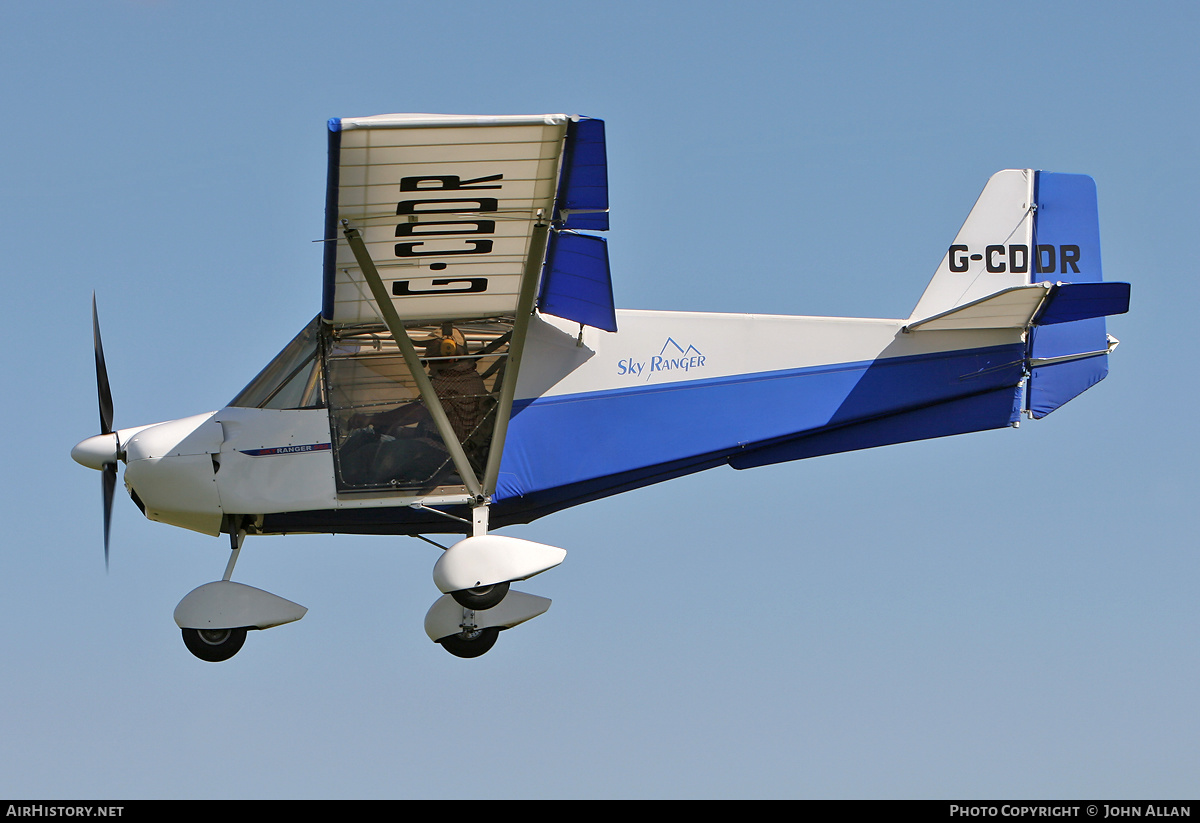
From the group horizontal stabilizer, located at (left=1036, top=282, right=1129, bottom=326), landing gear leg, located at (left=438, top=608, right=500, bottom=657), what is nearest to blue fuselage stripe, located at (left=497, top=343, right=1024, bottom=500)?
horizontal stabilizer, located at (left=1036, top=282, right=1129, bottom=326)

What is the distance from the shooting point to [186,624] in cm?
1080

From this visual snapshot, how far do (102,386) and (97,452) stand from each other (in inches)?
24.0

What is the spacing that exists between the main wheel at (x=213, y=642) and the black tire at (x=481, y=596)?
1830 millimetres

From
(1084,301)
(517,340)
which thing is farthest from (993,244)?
(517,340)

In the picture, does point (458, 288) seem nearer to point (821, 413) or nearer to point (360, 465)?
point (360, 465)

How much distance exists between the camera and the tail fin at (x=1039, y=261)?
12094 mm

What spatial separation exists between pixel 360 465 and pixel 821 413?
3.62 meters

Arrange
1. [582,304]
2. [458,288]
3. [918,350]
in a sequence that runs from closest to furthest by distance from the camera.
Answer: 1. [458,288]
2. [582,304]
3. [918,350]

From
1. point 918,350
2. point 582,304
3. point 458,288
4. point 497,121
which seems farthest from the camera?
point 918,350

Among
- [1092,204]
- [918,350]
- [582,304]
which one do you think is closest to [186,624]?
[582,304]

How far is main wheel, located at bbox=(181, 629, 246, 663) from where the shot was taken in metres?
10.9

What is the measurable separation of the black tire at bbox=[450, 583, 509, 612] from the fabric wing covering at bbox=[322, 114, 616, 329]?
1977mm

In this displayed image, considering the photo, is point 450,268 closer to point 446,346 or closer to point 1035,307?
point 446,346

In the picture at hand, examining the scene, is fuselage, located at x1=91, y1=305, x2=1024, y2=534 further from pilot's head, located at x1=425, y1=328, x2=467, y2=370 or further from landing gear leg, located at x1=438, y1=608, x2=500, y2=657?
landing gear leg, located at x1=438, y1=608, x2=500, y2=657
